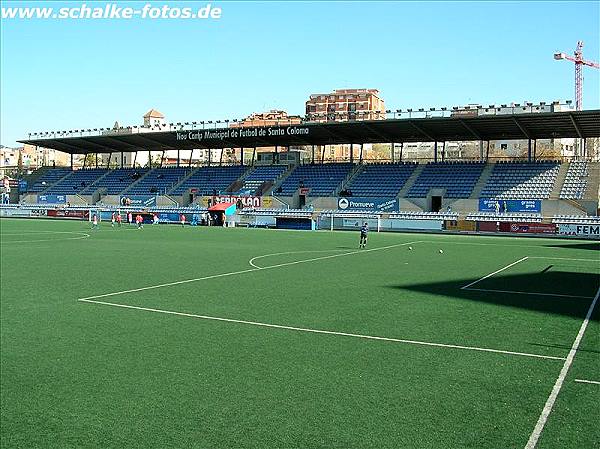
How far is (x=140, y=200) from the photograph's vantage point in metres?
75.1

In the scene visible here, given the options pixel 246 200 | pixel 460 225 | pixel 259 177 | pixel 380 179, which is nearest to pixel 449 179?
pixel 380 179

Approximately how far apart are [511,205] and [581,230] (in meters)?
8.86

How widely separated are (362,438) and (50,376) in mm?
5222

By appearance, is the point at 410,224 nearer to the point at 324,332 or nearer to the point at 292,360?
the point at 324,332

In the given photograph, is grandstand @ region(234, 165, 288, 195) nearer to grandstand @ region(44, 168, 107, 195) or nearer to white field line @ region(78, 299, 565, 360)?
grandstand @ region(44, 168, 107, 195)

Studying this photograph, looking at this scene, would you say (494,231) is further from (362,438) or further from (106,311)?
(362,438)

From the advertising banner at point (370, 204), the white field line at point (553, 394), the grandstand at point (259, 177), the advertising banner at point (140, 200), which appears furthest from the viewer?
the advertising banner at point (140, 200)

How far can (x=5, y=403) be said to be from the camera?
28.8 ft

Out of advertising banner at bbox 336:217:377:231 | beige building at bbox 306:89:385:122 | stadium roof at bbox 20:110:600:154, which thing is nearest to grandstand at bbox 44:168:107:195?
stadium roof at bbox 20:110:600:154

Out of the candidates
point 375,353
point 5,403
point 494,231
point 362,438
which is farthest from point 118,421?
point 494,231

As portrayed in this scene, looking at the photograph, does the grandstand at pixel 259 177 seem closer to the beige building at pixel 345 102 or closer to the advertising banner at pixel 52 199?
the advertising banner at pixel 52 199

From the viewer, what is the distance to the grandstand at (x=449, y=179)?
59.4 meters

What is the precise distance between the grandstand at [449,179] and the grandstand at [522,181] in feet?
5.80

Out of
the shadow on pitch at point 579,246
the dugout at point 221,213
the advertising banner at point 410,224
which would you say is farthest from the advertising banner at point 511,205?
the dugout at point 221,213
